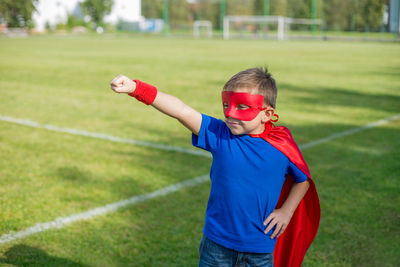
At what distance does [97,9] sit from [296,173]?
70.0m

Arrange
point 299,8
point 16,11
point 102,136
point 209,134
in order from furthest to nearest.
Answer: point 299,8, point 16,11, point 102,136, point 209,134

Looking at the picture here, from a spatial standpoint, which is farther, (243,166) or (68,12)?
(68,12)

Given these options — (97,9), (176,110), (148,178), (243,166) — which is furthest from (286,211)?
(97,9)

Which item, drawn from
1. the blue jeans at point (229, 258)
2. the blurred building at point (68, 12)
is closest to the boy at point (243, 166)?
the blue jeans at point (229, 258)

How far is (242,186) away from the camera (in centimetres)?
208

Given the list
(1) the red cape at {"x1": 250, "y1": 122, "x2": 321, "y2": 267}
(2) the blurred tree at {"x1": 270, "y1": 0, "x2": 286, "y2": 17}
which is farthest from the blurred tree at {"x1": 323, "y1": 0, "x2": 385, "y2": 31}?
(1) the red cape at {"x1": 250, "y1": 122, "x2": 321, "y2": 267}

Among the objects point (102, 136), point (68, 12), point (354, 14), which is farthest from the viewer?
point (68, 12)

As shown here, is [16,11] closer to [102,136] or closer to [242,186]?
[102,136]

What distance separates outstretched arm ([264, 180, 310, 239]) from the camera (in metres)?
2.16

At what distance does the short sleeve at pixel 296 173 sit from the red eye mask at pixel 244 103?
31 centimetres

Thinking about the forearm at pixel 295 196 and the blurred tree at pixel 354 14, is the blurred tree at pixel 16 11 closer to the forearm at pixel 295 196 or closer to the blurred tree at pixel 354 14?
the blurred tree at pixel 354 14

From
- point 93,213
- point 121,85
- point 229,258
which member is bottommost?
point 93,213

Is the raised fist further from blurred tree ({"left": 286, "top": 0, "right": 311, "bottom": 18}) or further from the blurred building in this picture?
the blurred building

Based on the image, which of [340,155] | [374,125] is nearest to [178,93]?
[374,125]
